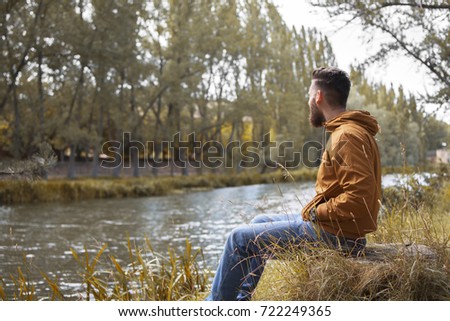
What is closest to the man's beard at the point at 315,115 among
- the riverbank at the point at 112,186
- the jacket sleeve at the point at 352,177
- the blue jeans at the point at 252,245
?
the jacket sleeve at the point at 352,177

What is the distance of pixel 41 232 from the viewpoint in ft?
30.5

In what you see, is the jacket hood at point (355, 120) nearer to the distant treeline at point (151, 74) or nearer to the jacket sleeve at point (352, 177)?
the jacket sleeve at point (352, 177)

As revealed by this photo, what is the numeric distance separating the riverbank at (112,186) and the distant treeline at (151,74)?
1692 millimetres

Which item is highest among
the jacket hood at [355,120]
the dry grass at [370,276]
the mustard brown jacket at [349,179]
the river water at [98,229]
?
the jacket hood at [355,120]

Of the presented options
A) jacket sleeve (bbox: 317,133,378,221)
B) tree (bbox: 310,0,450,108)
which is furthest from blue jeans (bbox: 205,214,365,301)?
tree (bbox: 310,0,450,108)

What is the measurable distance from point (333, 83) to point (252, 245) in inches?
30.8

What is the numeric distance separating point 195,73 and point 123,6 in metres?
6.68

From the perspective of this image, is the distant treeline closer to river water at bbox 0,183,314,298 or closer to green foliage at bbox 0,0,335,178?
green foliage at bbox 0,0,335,178

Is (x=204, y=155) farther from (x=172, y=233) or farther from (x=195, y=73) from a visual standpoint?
(x=172, y=233)

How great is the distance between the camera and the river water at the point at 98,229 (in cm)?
636

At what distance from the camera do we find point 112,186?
17.5m

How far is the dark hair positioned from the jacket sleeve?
0.22m

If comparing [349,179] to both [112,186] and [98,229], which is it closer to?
[98,229]
